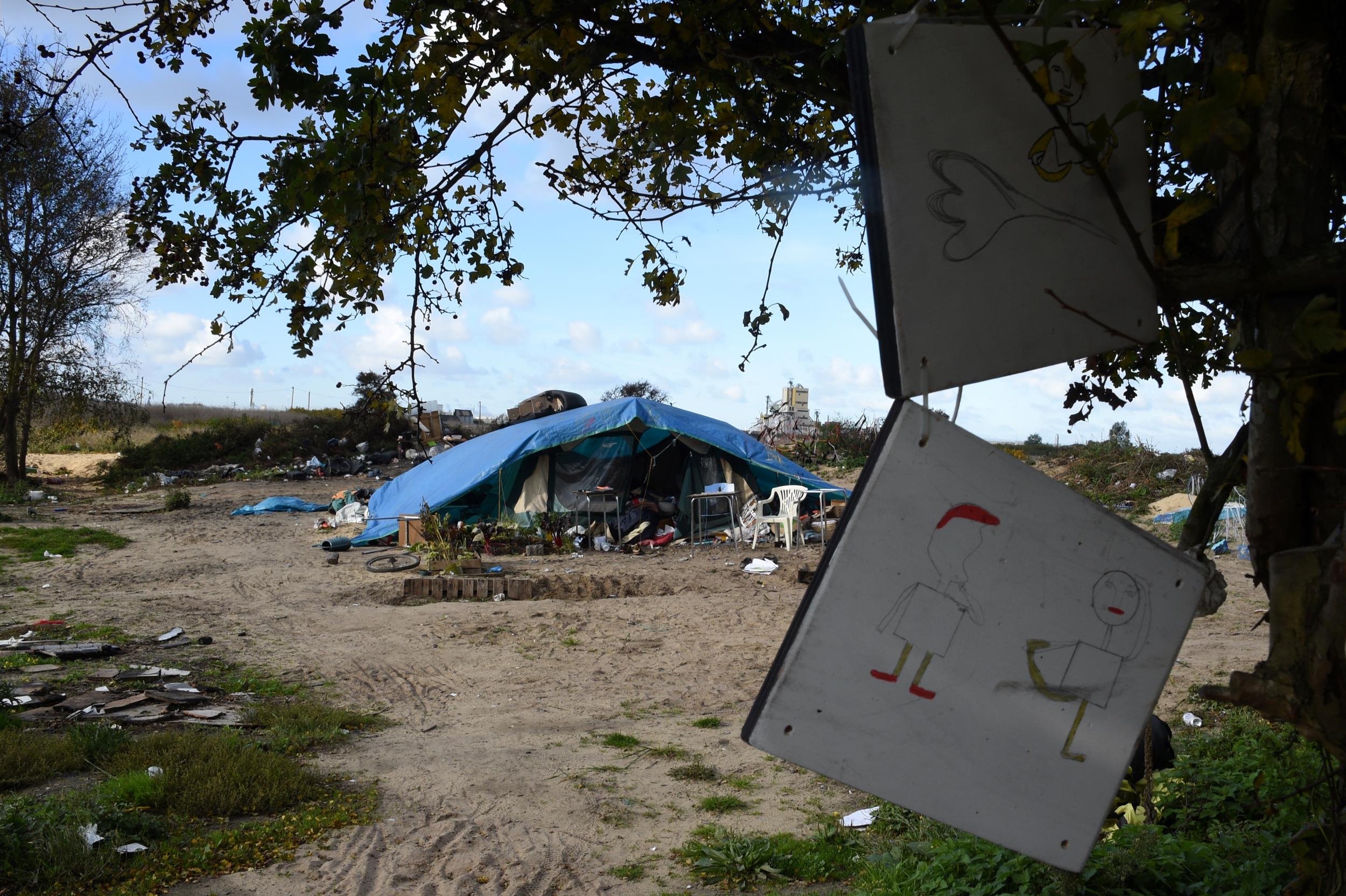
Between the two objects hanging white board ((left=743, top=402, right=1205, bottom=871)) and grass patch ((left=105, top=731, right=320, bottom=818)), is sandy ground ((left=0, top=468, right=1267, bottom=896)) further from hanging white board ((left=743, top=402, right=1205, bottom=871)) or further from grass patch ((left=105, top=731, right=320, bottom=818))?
hanging white board ((left=743, top=402, right=1205, bottom=871))

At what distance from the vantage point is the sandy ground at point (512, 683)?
416cm

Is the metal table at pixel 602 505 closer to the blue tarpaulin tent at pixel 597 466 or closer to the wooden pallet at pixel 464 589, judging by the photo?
the blue tarpaulin tent at pixel 597 466

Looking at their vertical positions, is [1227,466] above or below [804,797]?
above

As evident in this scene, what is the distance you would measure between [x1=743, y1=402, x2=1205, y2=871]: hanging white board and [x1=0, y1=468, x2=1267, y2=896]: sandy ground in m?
2.59

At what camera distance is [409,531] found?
15617 millimetres

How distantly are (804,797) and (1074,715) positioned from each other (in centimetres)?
356

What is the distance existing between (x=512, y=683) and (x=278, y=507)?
1492 cm

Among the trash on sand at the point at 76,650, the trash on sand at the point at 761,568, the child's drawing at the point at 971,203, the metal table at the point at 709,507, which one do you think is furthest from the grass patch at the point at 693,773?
the metal table at the point at 709,507

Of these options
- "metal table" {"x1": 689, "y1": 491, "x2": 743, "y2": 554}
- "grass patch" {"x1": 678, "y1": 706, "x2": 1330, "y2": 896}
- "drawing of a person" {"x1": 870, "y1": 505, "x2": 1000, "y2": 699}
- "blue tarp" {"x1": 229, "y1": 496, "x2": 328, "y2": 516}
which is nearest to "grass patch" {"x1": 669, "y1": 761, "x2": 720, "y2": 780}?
"grass patch" {"x1": 678, "y1": 706, "x2": 1330, "y2": 896}

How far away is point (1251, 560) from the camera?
6.23 ft

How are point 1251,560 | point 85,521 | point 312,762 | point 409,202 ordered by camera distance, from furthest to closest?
point 85,521, point 312,762, point 409,202, point 1251,560

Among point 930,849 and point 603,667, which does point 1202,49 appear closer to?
point 930,849

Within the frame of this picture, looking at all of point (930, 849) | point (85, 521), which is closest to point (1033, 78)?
point (930, 849)

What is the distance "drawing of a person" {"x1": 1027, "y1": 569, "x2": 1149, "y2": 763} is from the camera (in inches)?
63.3
